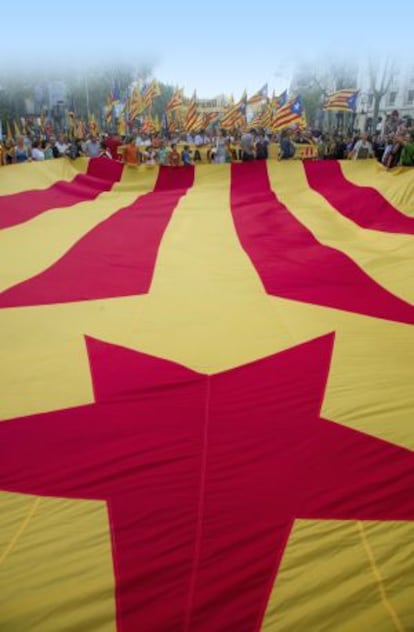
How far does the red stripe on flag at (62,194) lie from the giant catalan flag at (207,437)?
0.88 meters

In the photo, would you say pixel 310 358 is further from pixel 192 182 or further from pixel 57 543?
pixel 192 182

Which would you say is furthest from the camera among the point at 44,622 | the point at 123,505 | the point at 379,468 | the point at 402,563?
the point at 379,468

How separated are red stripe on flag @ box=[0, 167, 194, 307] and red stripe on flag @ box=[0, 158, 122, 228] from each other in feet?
2.26

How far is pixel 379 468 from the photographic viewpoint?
4.05ft

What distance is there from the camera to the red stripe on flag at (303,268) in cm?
219

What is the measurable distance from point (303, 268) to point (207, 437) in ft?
5.04

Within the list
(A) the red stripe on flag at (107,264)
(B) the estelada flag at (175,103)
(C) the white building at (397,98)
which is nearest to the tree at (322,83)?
(C) the white building at (397,98)

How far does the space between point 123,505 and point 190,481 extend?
0.61 ft

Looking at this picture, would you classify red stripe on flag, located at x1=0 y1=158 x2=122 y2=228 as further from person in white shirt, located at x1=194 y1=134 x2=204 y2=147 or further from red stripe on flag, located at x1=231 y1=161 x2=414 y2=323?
person in white shirt, located at x1=194 y1=134 x2=204 y2=147

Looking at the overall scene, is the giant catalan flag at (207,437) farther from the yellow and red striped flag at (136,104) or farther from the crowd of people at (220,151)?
the yellow and red striped flag at (136,104)

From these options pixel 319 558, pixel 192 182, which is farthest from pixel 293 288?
pixel 192 182

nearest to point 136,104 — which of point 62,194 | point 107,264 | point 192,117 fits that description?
point 192,117

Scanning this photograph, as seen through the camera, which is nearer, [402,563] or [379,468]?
[402,563]

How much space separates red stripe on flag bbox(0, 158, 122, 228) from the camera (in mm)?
3684
